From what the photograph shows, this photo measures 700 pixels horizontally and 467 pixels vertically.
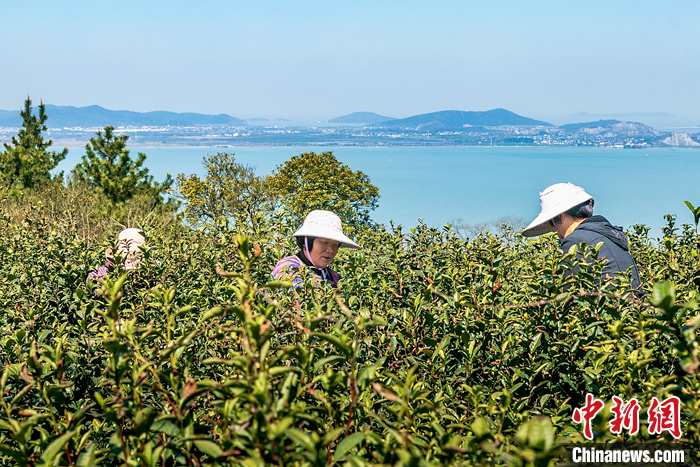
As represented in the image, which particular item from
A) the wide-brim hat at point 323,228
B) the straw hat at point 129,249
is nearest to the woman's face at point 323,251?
the wide-brim hat at point 323,228

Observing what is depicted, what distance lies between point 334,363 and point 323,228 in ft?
7.22

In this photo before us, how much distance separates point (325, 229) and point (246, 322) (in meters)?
3.08

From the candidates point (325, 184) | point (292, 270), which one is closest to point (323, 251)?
point (292, 270)

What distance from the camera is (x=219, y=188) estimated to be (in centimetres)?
3659

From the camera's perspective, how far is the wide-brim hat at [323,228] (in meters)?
4.12

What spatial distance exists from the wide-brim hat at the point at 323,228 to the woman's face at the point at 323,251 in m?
0.08

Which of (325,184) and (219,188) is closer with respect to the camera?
(325,184)

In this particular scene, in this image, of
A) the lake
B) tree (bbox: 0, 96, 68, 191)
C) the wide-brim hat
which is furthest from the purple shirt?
the lake

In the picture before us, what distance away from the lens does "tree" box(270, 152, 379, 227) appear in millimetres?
30047

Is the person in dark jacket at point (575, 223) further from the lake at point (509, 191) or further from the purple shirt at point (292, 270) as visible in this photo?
the lake at point (509, 191)

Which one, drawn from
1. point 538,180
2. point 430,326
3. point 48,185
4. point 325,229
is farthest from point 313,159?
point 538,180

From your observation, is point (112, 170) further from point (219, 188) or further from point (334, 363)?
point (334, 363)

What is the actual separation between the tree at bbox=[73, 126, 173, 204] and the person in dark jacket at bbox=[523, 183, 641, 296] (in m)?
25.2

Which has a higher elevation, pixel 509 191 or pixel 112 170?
pixel 112 170
